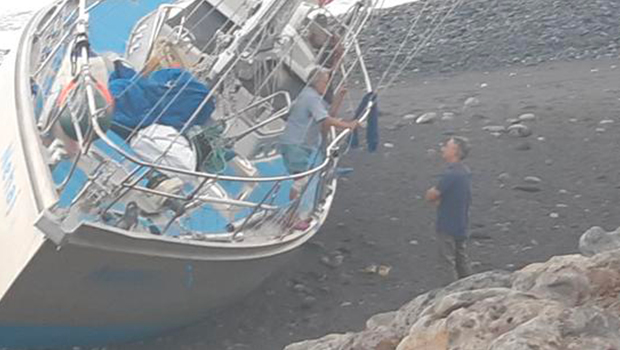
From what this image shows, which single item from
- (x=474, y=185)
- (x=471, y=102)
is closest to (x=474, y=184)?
(x=474, y=185)

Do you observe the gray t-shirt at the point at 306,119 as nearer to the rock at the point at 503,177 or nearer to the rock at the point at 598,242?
the rock at the point at 503,177

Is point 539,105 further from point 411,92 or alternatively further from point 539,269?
point 539,269

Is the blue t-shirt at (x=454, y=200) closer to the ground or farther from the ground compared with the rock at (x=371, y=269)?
farther from the ground

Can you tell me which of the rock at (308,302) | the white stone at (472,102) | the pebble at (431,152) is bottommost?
the white stone at (472,102)

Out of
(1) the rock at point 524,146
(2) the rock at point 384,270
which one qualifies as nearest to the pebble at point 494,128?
(1) the rock at point 524,146

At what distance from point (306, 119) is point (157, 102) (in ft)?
3.94

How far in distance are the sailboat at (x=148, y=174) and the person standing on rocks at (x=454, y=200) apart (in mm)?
951

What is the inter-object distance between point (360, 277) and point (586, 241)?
241cm

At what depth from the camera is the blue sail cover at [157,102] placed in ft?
27.0

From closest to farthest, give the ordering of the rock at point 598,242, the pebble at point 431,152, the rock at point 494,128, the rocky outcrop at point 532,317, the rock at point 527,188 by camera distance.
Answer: the rocky outcrop at point 532,317
the rock at point 598,242
the rock at point 527,188
the pebble at point 431,152
the rock at point 494,128

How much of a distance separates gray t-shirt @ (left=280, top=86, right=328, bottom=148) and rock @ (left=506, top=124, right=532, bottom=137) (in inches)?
135

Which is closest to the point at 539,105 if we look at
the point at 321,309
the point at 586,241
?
the point at 321,309

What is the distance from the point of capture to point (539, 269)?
5461 millimetres

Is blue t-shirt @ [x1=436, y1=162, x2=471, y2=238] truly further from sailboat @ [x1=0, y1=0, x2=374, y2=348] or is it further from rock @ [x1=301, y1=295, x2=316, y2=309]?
rock @ [x1=301, y1=295, x2=316, y2=309]
